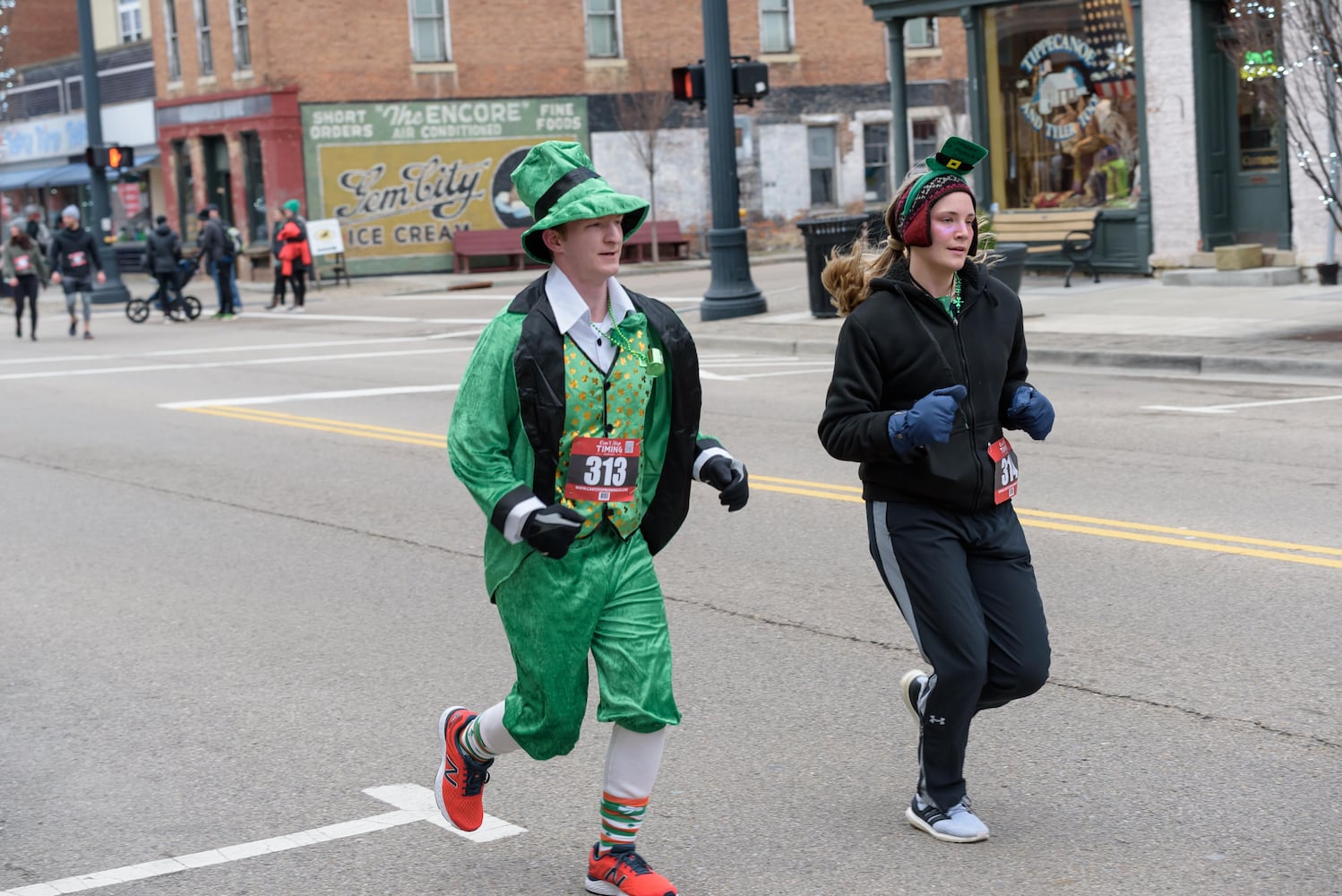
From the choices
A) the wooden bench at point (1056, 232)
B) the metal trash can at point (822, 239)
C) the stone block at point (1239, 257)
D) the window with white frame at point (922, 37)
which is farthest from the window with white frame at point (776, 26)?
the stone block at point (1239, 257)

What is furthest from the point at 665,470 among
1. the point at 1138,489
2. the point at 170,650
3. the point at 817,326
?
the point at 817,326

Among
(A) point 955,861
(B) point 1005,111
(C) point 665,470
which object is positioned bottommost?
(A) point 955,861

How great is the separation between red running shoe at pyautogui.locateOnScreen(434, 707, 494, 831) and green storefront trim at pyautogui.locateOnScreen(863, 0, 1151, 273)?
63.5ft

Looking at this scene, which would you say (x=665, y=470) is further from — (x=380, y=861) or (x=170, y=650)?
(x=170, y=650)

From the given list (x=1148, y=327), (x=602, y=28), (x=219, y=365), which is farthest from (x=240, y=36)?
(x=1148, y=327)

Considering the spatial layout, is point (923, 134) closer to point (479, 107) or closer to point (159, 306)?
point (479, 107)

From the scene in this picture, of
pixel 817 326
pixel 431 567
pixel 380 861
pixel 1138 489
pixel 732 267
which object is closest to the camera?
Answer: pixel 380 861

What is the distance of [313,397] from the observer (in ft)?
51.4

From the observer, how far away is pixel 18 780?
5.39 m

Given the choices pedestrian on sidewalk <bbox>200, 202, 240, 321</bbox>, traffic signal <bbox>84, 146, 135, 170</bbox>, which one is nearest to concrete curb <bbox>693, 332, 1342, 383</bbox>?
pedestrian on sidewalk <bbox>200, 202, 240, 321</bbox>

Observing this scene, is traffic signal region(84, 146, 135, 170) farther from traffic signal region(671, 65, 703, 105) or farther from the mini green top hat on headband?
the mini green top hat on headband

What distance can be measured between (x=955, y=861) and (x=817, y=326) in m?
15.5

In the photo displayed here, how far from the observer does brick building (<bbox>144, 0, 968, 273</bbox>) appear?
36219 mm

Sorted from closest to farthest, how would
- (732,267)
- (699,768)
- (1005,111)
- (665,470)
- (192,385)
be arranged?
(665,470) → (699,768) → (192,385) → (732,267) → (1005,111)
